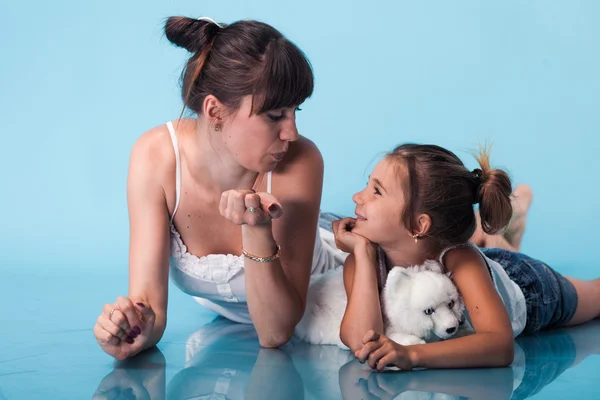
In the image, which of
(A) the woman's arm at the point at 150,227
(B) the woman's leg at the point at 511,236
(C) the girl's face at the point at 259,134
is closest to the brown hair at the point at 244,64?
(C) the girl's face at the point at 259,134

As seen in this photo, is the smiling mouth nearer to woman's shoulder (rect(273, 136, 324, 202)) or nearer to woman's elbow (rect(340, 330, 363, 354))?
woman's shoulder (rect(273, 136, 324, 202))

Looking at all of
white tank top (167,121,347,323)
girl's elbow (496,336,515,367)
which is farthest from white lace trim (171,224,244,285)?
girl's elbow (496,336,515,367)

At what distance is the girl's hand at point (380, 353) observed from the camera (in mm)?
1923

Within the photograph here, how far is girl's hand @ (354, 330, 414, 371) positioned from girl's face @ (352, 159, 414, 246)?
0.33 meters

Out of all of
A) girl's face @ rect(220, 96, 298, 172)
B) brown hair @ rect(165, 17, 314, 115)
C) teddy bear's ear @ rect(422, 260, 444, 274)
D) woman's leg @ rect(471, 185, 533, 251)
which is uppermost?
brown hair @ rect(165, 17, 314, 115)

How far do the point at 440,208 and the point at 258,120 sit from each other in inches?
21.0

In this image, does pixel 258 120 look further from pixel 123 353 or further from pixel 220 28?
pixel 123 353

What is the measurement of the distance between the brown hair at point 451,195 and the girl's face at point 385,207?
0.02 m

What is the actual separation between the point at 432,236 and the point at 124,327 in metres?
0.83

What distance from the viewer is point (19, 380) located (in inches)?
78.5

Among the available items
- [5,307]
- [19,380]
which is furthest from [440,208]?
[5,307]

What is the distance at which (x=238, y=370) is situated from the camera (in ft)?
6.86

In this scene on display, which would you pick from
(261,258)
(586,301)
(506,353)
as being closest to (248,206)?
(261,258)

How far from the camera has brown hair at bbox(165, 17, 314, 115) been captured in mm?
1991
